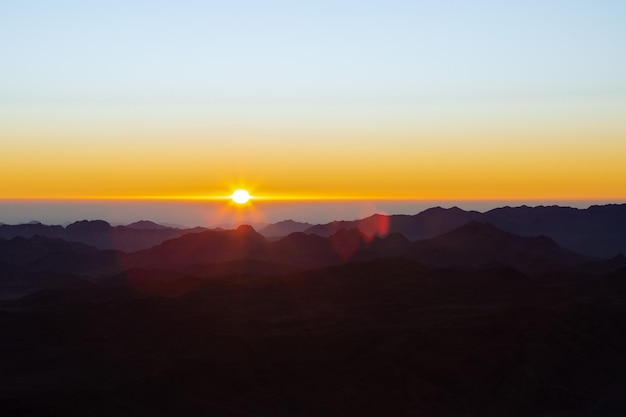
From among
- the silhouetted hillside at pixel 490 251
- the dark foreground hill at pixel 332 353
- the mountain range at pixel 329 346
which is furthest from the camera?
the silhouetted hillside at pixel 490 251

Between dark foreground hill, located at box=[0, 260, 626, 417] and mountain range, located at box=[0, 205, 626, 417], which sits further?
mountain range, located at box=[0, 205, 626, 417]

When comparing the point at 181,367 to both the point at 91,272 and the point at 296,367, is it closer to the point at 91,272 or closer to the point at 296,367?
the point at 296,367

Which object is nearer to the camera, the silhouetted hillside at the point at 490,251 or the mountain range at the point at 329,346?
the mountain range at the point at 329,346

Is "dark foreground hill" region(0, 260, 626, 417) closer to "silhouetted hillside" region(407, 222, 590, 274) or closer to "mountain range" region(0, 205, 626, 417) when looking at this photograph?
"mountain range" region(0, 205, 626, 417)

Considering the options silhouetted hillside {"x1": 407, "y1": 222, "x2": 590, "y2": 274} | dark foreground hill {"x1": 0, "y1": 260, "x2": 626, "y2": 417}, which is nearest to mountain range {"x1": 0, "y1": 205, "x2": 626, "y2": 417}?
dark foreground hill {"x1": 0, "y1": 260, "x2": 626, "y2": 417}

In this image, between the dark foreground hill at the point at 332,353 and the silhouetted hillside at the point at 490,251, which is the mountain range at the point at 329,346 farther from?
the silhouetted hillside at the point at 490,251

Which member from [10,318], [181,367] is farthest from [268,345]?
[10,318]

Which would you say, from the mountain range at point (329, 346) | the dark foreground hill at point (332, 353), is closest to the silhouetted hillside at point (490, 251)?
the mountain range at point (329, 346)

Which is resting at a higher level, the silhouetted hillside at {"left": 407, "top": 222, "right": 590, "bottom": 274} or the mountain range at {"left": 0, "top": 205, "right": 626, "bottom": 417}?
the silhouetted hillside at {"left": 407, "top": 222, "right": 590, "bottom": 274}
